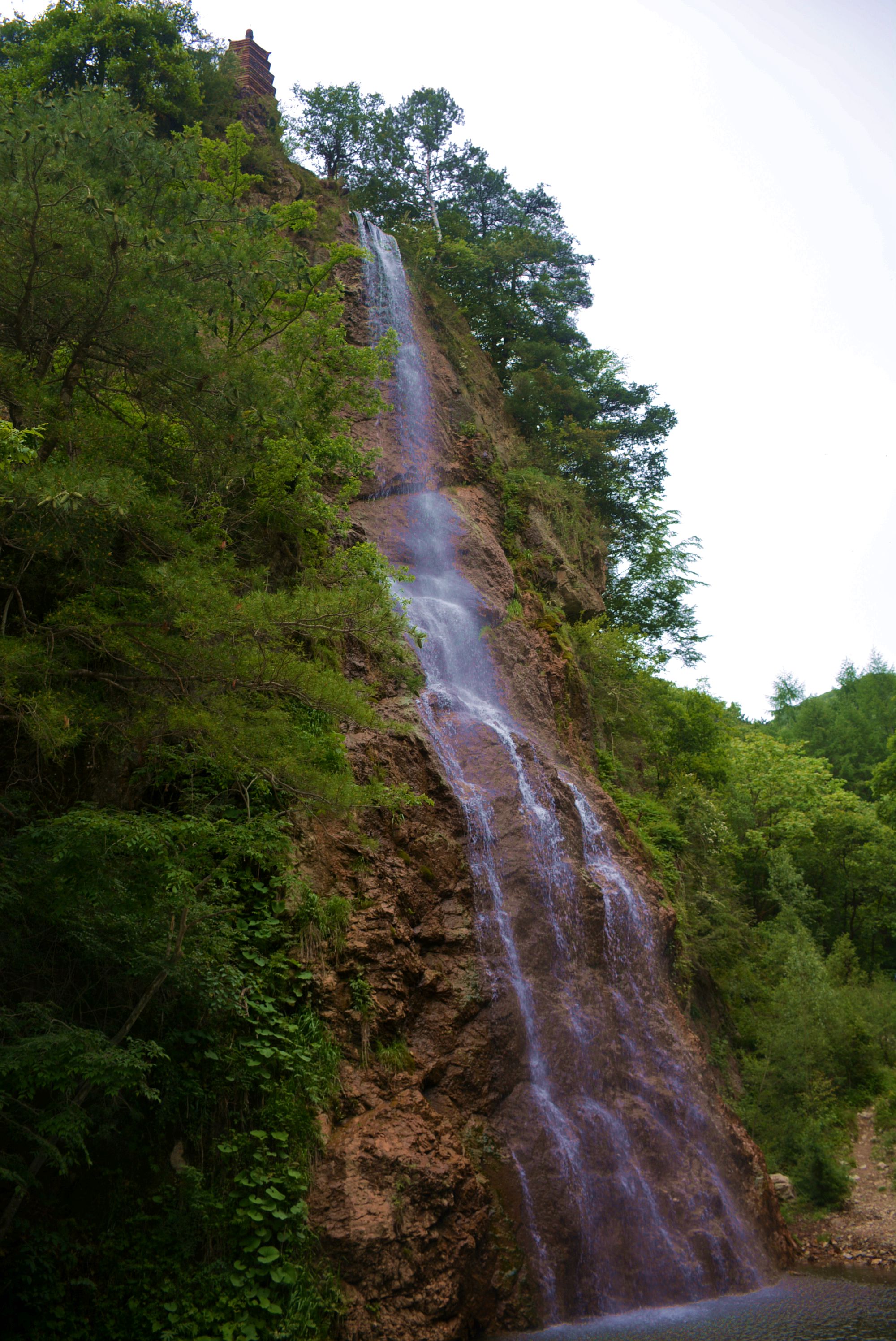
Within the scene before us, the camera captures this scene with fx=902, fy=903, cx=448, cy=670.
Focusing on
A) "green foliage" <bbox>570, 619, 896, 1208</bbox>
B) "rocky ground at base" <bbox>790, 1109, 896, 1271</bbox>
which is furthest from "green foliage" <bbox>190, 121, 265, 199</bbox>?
"rocky ground at base" <bbox>790, 1109, 896, 1271</bbox>

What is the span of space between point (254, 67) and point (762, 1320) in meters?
33.7

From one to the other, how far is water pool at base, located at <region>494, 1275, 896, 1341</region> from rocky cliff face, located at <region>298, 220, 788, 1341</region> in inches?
13.7

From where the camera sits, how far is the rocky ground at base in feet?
44.5

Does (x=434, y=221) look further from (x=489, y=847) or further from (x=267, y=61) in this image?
(x=489, y=847)

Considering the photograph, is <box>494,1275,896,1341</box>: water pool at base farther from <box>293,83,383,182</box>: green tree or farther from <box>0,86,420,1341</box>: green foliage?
<box>293,83,383,182</box>: green tree

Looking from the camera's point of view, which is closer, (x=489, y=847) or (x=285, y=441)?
(x=285, y=441)

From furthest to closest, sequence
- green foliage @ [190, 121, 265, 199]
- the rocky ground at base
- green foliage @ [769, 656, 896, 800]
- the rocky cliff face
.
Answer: green foliage @ [769, 656, 896, 800] < green foliage @ [190, 121, 265, 199] < the rocky ground at base < the rocky cliff face

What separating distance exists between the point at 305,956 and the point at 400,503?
42.0ft

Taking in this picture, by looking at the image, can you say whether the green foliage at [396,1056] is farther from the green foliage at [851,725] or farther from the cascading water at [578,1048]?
the green foliage at [851,725]

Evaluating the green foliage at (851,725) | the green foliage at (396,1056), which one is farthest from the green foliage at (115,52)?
the green foliage at (851,725)

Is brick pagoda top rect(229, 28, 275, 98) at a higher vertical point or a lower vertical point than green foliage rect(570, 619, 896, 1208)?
higher

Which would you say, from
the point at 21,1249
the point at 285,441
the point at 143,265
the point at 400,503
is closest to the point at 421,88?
the point at 400,503

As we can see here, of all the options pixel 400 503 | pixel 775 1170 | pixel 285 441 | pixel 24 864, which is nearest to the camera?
pixel 24 864

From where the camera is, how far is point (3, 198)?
7113mm
